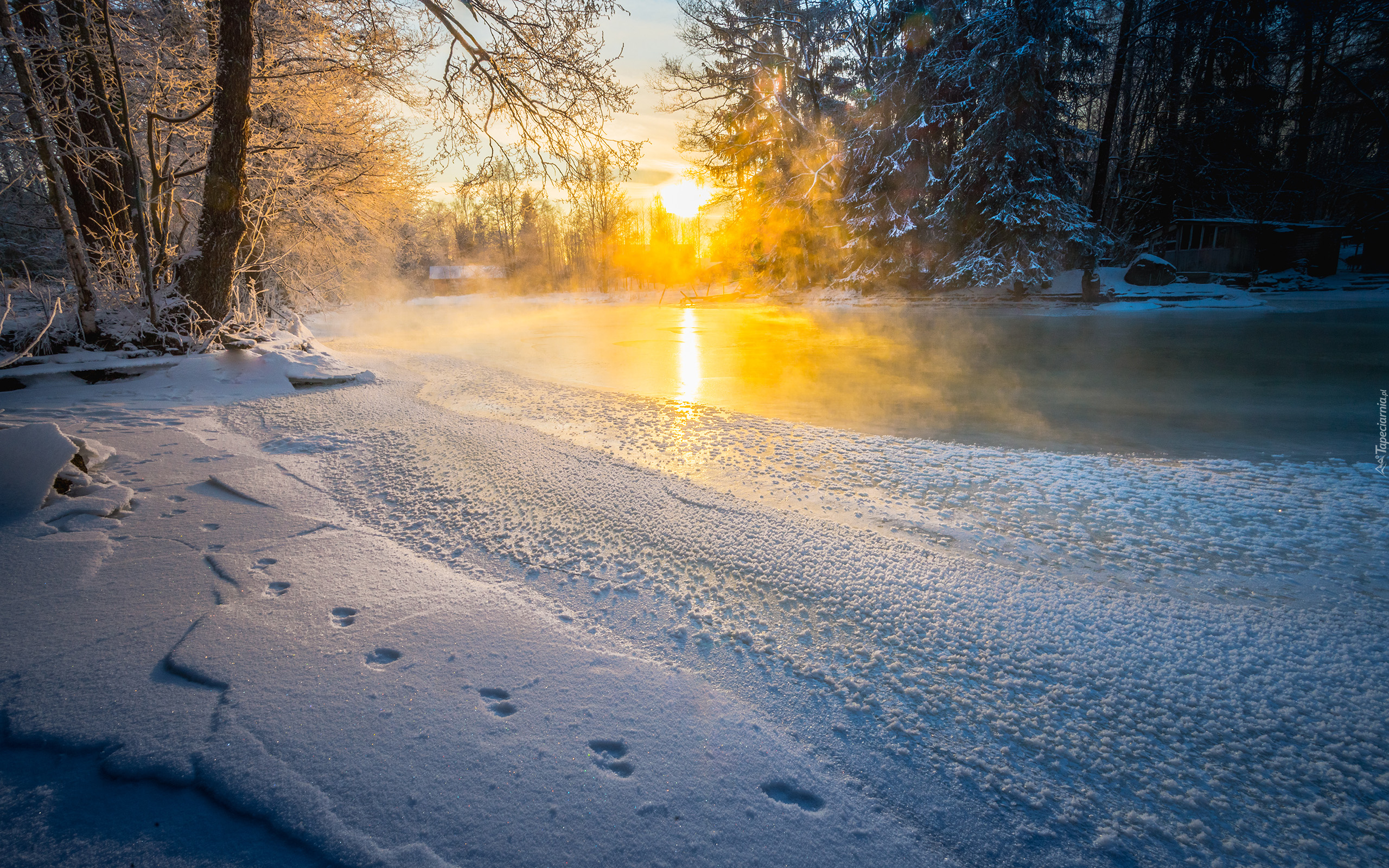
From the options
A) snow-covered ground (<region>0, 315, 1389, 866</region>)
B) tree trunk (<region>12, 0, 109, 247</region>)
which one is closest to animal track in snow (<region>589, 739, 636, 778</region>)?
snow-covered ground (<region>0, 315, 1389, 866</region>)

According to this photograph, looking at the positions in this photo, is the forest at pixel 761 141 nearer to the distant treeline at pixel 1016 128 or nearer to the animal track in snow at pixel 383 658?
the distant treeline at pixel 1016 128

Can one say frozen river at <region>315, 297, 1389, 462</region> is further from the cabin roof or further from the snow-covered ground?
the cabin roof

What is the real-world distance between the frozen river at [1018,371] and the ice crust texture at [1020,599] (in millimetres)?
994

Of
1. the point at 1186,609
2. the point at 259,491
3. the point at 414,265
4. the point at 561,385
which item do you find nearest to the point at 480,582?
the point at 259,491

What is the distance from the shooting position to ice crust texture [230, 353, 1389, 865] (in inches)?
59.7

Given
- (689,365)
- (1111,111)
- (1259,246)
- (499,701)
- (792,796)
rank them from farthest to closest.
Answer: (1259,246)
(1111,111)
(689,365)
(499,701)
(792,796)

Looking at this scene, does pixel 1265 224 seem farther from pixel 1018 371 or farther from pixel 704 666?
pixel 704 666

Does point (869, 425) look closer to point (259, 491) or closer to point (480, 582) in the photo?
point (480, 582)

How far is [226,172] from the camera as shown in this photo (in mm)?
6645

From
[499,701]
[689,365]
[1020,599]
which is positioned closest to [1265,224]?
[689,365]

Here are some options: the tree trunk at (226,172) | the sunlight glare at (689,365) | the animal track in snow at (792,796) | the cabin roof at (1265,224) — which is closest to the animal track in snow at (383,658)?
the animal track in snow at (792,796)

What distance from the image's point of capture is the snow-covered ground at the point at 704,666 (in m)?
1.34

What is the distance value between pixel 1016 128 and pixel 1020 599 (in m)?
23.1

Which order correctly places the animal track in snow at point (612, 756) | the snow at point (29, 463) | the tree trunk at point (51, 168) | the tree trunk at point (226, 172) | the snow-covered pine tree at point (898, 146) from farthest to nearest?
the snow-covered pine tree at point (898, 146) → the tree trunk at point (226, 172) → the tree trunk at point (51, 168) → the snow at point (29, 463) → the animal track in snow at point (612, 756)
